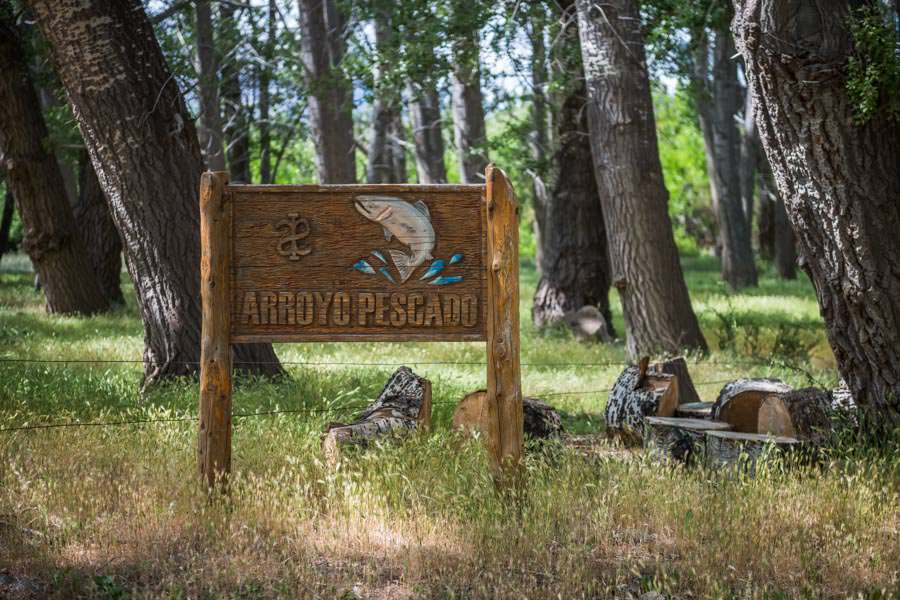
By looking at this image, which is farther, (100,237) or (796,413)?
(100,237)

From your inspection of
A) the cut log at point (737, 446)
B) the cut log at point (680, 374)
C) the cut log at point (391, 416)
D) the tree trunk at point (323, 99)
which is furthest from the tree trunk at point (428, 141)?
the cut log at point (737, 446)

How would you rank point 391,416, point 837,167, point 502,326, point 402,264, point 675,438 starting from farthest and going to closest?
point 391,416
point 675,438
point 837,167
point 402,264
point 502,326

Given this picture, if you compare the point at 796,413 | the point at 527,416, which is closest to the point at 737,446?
the point at 796,413

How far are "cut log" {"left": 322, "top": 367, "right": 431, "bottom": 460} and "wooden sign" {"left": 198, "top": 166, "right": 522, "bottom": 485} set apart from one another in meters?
0.91

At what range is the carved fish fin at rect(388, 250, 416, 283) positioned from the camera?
599 cm

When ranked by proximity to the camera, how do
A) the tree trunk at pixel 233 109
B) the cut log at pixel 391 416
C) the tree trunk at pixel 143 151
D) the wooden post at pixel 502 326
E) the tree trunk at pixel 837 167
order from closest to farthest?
1. the wooden post at pixel 502 326
2. the tree trunk at pixel 837 167
3. the cut log at pixel 391 416
4. the tree trunk at pixel 143 151
5. the tree trunk at pixel 233 109

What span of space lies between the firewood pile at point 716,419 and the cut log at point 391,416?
5.22 ft

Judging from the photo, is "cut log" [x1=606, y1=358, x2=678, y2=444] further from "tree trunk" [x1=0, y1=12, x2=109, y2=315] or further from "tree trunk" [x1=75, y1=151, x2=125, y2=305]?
"tree trunk" [x1=75, y1=151, x2=125, y2=305]

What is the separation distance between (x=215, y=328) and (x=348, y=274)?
847 mm

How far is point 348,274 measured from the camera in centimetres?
602

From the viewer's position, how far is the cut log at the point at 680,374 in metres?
8.55

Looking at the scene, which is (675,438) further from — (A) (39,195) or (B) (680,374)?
(A) (39,195)

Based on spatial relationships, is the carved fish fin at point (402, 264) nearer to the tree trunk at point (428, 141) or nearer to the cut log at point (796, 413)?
the cut log at point (796, 413)

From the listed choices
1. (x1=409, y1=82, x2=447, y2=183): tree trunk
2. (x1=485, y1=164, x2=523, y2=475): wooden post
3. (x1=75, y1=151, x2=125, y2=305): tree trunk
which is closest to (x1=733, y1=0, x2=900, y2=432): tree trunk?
(x1=485, y1=164, x2=523, y2=475): wooden post
